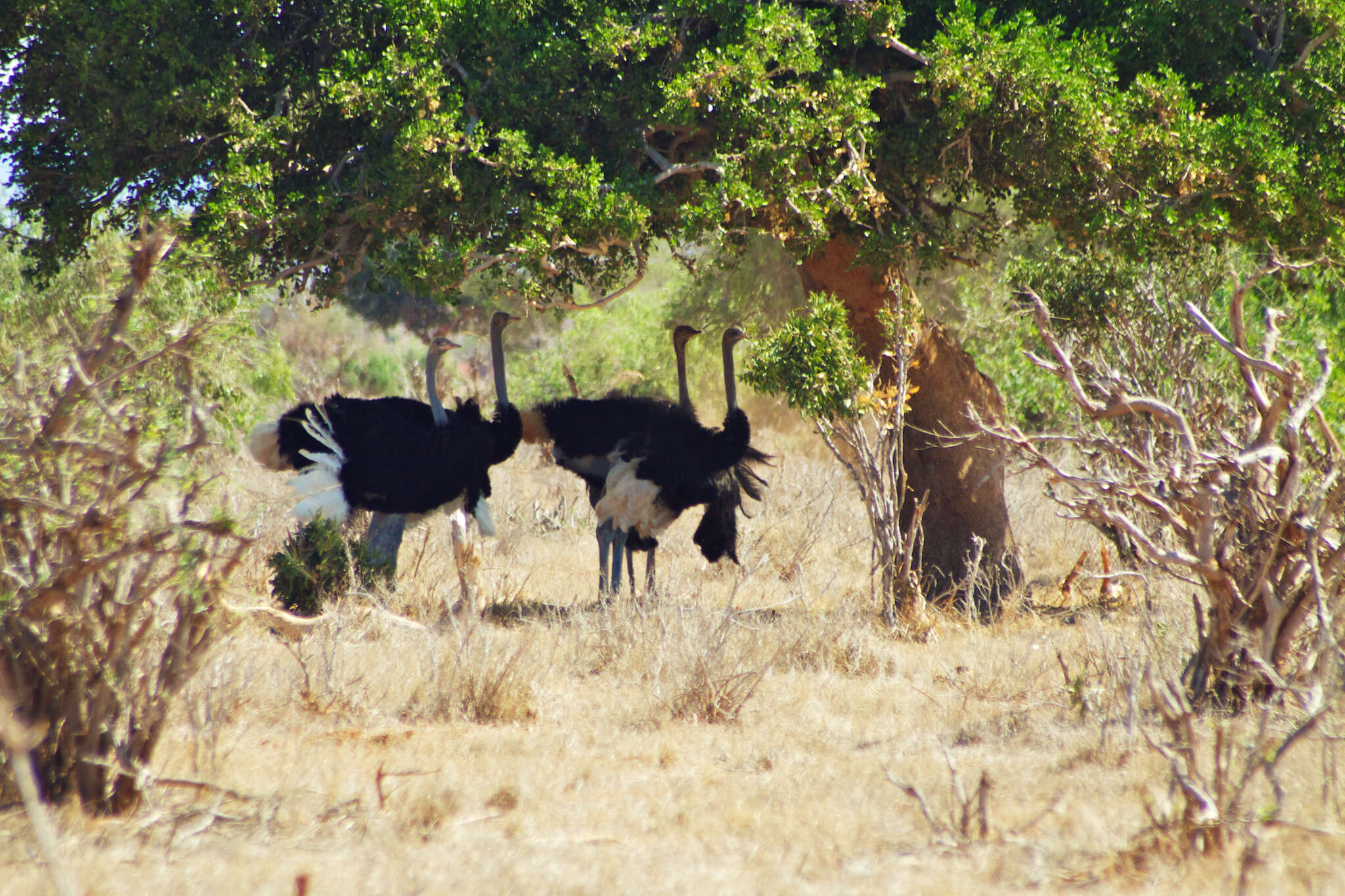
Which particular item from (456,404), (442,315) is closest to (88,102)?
(456,404)

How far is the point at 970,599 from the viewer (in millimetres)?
7211

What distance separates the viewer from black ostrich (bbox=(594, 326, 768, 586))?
8.64 m

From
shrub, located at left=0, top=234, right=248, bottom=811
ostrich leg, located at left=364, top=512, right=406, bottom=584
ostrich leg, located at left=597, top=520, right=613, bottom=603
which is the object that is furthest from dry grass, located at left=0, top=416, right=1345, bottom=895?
ostrich leg, located at left=597, top=520, right=613, bottom=603

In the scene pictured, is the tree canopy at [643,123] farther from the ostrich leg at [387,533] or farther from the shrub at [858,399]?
the ostrich leg at [387,533]

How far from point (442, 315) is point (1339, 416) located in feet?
64.6

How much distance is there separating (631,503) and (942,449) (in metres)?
2.17

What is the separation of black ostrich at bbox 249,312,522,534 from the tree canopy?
1047 millimetres

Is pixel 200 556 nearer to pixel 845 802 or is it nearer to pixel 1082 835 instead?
pixel 845 802

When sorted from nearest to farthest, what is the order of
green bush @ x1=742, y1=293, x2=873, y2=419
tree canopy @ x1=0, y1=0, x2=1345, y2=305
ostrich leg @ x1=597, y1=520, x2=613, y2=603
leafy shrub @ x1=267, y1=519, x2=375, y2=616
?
tree canopy @ x1=0, y1=0, x2=1345, y2=305 < green bush @ x1=742, y1=293, x2=873, y2=419 < leafy shrub @ x1=267, y1=519, x2=375, y2=616 < ostrich leg @ x1=597, y1=520, x2=613, y2=603

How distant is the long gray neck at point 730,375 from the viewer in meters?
8.78

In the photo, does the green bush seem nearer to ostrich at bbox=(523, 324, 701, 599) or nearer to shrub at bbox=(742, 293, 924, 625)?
shrub at bbox=(742, 293, 924, 625)

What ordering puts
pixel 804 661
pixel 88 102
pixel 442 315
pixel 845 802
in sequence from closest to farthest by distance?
1. pixel 845 802
2. pixel 804 661
3. pixel 88 102
4. pixel 442 315

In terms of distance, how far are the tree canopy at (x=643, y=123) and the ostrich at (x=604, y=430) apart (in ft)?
4.32

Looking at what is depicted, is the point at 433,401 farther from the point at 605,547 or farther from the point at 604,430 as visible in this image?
the point at 605,547
